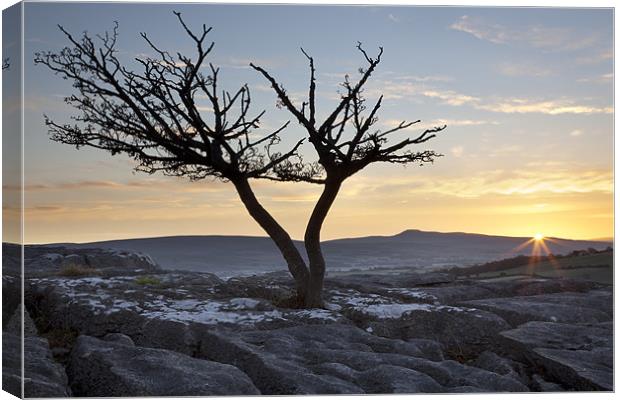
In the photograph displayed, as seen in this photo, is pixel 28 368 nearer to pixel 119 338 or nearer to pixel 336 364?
pixel 119 338

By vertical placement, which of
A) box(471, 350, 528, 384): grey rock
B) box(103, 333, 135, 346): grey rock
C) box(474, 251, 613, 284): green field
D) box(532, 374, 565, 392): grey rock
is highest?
box(474, 251, 613, 284): green field

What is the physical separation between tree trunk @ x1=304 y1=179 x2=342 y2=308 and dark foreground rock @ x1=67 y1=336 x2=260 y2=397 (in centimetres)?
479

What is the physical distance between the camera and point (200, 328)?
527 inches

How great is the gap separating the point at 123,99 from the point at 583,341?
911 centimetres

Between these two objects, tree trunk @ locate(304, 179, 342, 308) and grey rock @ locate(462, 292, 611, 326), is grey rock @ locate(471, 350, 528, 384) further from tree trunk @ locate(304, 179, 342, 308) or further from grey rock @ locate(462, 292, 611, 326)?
tree trunk @ locate(304, 179, 342, 308)

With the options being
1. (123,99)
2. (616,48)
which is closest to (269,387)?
(123,99)

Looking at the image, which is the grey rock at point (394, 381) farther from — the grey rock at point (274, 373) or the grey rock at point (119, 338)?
the grey rock at point (119, 338)

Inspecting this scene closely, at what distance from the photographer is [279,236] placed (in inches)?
631

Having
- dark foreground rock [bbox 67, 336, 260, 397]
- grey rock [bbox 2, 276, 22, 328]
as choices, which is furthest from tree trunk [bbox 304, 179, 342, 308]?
grey rock [bbox 2, 276, 22, 328]

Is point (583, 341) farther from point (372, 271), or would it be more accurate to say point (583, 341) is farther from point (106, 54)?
point (372, 271)

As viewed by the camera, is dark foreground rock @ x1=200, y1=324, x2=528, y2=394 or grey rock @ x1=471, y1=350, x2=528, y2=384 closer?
dark foreground rock @ x1=200, y1=324, x2=528, y2=394

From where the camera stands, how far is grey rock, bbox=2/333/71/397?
10898 mm

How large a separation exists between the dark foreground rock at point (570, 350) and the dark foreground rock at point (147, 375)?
4563 mm

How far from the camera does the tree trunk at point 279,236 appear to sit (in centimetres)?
1588
